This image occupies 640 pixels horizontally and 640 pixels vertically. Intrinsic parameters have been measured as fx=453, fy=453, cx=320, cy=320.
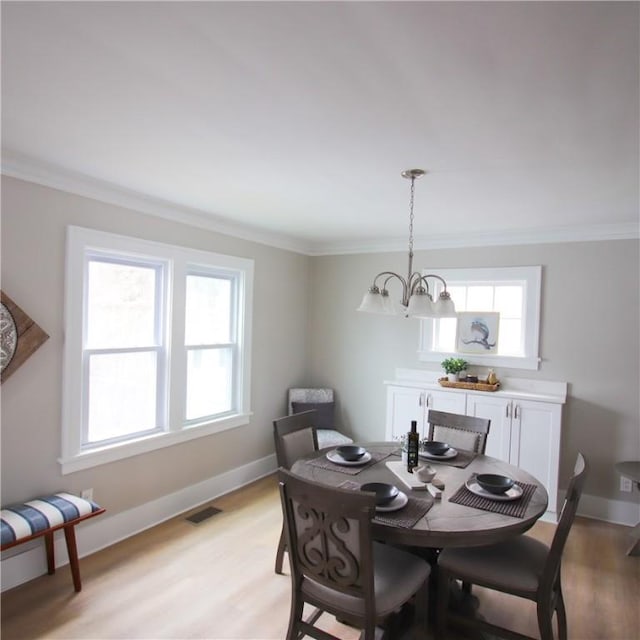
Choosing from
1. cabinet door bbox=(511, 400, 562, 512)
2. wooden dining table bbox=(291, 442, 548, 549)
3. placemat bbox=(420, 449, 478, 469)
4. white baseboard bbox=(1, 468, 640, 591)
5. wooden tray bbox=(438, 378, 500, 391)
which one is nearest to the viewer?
wooden dining table bbox=(291, 442, 548, 549)

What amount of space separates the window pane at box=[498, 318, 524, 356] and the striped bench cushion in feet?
11.7

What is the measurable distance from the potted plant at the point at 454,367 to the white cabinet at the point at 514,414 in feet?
0.56

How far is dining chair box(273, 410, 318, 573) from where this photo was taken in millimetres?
2863

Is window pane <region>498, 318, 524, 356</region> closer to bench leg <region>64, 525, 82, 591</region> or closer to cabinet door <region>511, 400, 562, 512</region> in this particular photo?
cabinet door <region>511, 400, 562, 512</region>

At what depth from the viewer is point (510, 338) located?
4.28m

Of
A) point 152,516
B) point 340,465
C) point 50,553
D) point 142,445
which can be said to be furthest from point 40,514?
point 340,465

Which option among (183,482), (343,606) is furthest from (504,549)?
(183,482)

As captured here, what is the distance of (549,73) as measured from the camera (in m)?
1.50

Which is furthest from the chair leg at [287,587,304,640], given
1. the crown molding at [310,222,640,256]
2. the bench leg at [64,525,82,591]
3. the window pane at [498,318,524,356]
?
the crown molding at [310,222,640,256]

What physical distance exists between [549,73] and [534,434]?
Answer: 3.09 meters

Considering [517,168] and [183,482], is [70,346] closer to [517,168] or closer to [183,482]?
[183,482]

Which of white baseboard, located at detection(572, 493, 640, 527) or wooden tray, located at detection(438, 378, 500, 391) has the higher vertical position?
wooden tray, located at detection(438, 378, 500, 391)

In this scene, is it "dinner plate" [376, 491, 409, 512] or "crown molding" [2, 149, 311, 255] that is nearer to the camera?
"dinner plate" [376, 491, 409, 512]

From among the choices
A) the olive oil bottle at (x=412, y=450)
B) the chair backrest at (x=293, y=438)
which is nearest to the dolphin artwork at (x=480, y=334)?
the chair backrest at (x=293, y=438)
